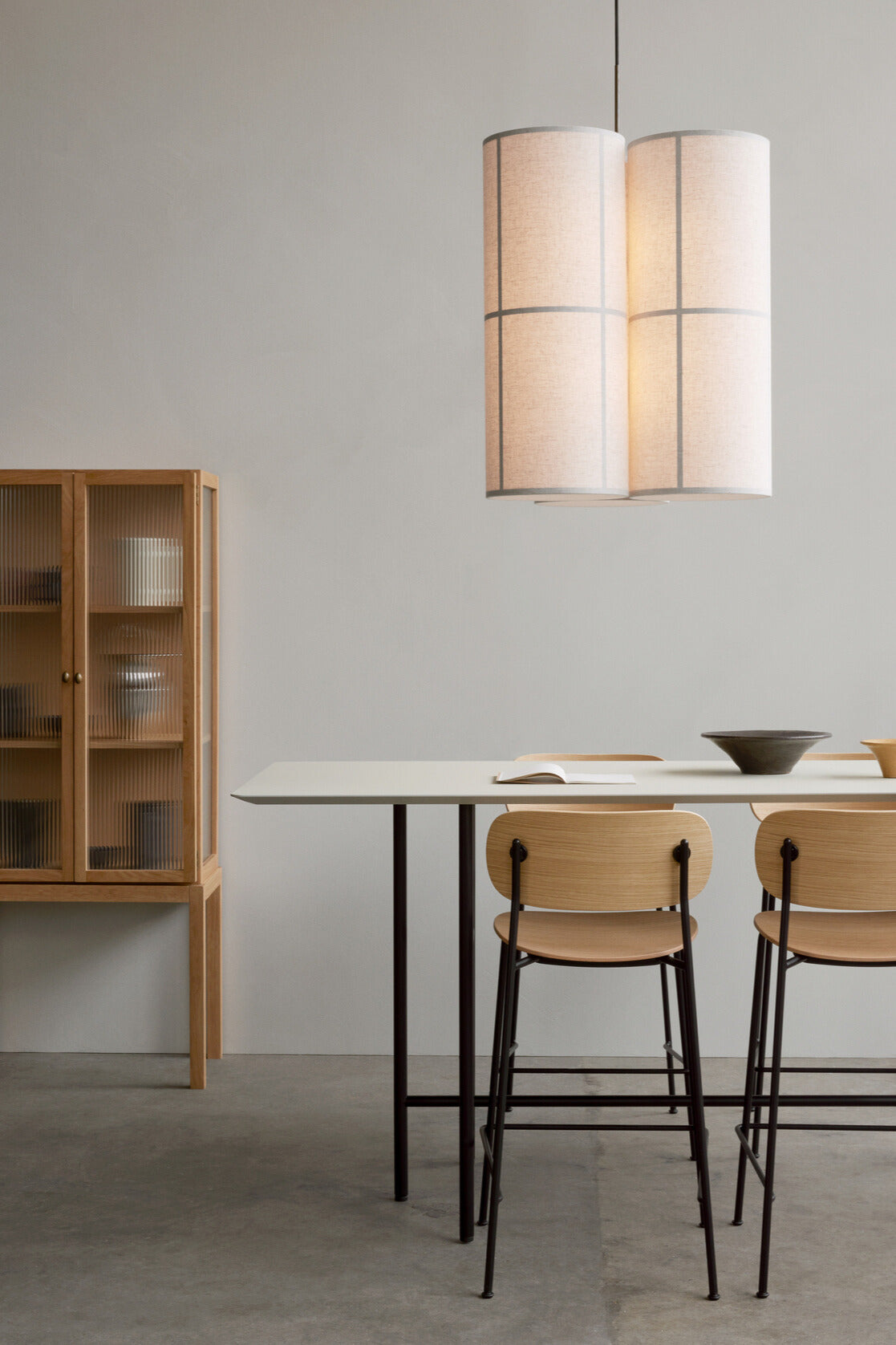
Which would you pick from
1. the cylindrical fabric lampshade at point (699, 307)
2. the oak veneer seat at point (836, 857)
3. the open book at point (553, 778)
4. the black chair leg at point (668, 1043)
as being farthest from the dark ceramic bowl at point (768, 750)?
the black chair leg at point (668, 1043)

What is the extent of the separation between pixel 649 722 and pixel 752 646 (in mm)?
425

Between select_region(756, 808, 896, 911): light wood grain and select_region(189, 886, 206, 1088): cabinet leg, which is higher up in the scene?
select_region(756, 808, 896, 911): light wood grain

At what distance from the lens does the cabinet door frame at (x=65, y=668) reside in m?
4.03

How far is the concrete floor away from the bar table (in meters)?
0.22

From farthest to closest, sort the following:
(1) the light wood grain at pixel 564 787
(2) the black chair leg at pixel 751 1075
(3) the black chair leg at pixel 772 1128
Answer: (2) the black chair leg at pixel 751 1075 → (1) the light wood grain at pixel 564 787 → (3) the black chair leg at pixel 772 1128

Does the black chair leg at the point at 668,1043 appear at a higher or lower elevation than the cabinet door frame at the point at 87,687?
lower

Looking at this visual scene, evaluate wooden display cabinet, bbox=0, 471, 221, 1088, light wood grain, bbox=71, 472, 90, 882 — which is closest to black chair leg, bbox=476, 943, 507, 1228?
Answer: wooden display cabinet, bbox=0, 471, 221, 1088

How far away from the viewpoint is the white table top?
2758 millimetres

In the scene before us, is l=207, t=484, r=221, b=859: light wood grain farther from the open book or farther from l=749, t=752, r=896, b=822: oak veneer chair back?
l=749, t=752, r=896, b=822: oak veneer chair back

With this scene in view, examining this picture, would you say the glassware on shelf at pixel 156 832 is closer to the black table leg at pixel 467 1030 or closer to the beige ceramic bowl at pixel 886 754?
the black table leg at pixel 467 1030

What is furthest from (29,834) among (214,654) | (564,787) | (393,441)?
(564,787)

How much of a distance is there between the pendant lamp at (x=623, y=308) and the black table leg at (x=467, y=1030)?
83cm

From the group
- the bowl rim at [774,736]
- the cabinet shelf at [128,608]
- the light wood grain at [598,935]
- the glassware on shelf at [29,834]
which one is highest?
the cabinet shelf at [128,608]

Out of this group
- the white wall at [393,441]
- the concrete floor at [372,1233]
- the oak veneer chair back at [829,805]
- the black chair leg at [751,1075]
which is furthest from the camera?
the white wall at [393,441]
